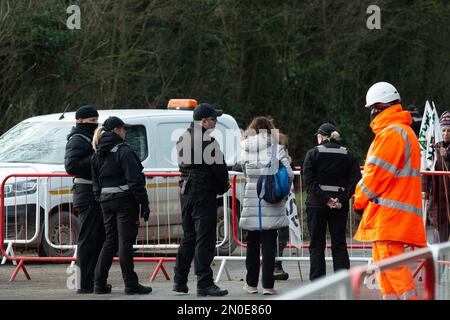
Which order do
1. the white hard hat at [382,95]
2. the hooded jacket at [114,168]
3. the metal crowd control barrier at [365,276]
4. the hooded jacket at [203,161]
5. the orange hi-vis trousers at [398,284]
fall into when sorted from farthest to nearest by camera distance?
the hooded jacket at [114,168] < the hooded jacket at [203,161] < the white hard hat at [382,95] < the orange hi-vis trousers at [398,284] < the metal crowd control barrier at [365,276]

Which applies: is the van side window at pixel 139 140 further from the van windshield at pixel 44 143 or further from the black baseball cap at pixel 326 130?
the black baseball cap at pixel 326 130

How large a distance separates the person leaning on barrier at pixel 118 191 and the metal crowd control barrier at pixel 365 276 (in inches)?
205

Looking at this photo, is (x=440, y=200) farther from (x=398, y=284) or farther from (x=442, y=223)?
(x=398, y=284)

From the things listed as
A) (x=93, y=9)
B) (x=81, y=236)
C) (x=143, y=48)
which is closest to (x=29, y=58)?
(x=93, y=9)

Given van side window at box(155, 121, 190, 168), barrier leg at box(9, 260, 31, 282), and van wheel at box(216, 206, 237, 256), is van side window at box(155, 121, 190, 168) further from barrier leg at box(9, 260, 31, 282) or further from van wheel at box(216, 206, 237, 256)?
barrier leg at box(9, 260, 31, 282)

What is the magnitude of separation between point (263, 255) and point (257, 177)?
76cm

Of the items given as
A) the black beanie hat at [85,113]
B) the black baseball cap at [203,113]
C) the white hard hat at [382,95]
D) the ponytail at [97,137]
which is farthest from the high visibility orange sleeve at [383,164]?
the black beanie hat at [85,113]

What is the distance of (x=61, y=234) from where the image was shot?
1369cm

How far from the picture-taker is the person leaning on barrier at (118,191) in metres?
11.0

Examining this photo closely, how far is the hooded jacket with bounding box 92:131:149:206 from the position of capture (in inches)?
431

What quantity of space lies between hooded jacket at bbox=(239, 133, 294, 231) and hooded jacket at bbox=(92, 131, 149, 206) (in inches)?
39.4

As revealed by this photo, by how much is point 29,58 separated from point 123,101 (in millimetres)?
3673

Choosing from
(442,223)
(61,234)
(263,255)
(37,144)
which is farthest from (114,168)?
(37,144)
